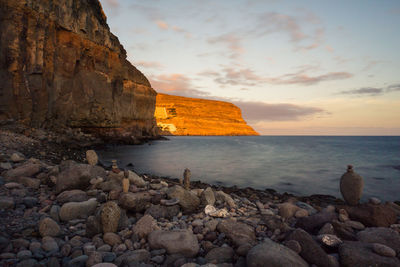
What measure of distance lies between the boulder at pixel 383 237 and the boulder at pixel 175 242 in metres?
2.58

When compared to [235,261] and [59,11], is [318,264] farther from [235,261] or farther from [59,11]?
[59,11]

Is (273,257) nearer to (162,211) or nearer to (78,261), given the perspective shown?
(78,261)

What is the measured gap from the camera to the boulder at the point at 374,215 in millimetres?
3962

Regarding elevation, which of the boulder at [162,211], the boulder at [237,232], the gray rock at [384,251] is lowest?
the boulder at [162,211]

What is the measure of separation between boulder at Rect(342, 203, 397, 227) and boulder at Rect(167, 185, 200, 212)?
10.7 feet

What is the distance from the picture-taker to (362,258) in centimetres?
254

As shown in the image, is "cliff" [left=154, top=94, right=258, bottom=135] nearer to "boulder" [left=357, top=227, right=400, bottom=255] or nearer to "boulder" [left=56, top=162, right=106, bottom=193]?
"boulder" [left=56, top=162, right=106, bottom=193]

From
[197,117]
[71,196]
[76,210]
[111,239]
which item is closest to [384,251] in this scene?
[111,239]

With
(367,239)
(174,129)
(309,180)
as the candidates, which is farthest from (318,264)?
(174,129)

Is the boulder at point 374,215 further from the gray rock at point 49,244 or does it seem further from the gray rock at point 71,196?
the gray rock at point 71,196

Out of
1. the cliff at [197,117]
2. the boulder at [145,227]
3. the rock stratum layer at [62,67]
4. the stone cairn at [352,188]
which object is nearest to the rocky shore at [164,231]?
the boulder at [145,227]

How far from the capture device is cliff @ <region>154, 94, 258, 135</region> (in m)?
92.2

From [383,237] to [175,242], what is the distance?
306 cm

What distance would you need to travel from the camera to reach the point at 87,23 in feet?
75.3
